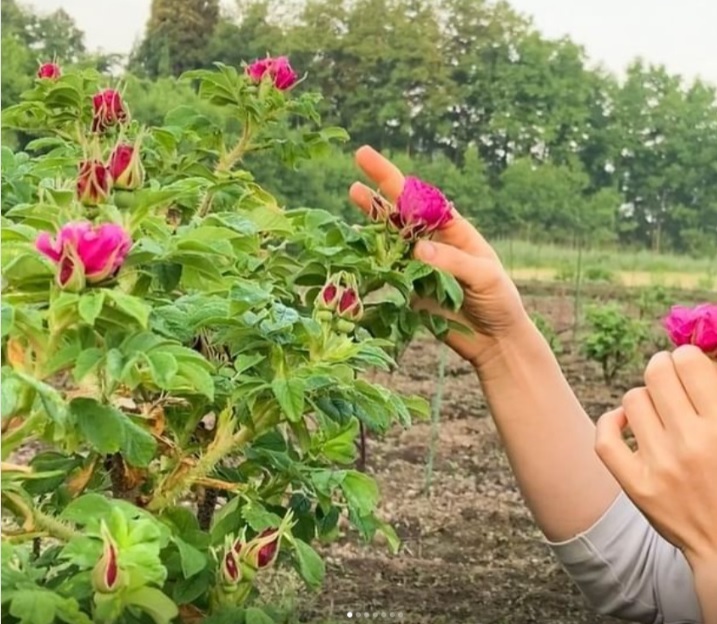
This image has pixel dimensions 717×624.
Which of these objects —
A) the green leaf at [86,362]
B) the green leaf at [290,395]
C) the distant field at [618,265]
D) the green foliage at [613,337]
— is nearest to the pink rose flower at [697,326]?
the green leaf at [290,395]

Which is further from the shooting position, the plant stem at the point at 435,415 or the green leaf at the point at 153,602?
the plant stem at the point at 435,415

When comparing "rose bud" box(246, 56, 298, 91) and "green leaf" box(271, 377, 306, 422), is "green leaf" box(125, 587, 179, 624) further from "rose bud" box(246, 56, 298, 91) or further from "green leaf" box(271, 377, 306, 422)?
"rose bud" box(246, 56, 298, 91)

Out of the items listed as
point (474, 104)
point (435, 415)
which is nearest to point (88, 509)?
point (474, 104)

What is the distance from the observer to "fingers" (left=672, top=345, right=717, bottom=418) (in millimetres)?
616

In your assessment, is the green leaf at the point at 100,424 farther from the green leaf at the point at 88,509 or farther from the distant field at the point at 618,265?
the distant field at the point at 618,265

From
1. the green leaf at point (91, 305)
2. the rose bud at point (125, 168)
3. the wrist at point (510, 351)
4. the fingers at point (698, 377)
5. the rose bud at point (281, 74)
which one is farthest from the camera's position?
the wrist at point (510, 351)

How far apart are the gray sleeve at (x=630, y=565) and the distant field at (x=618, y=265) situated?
84 centimetres

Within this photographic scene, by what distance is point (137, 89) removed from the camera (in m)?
1.49

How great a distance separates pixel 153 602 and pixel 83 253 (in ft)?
0.44

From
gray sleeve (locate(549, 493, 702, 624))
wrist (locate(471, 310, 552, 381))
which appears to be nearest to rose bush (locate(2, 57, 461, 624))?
wrist (locate(471, 310, 552, 381))

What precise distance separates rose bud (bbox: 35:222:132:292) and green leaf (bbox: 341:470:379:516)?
22 cm

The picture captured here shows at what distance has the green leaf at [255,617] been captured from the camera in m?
0.56

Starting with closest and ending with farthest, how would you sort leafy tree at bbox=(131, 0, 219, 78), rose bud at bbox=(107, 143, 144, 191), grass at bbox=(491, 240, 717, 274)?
rose bud at bbox=(107, 143, 144, 191) → leafy tree at bbox=(131, 0, 219, 78) → grass at bbox=(491, 240, 717, 274)

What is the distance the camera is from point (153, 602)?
46 centimetres
